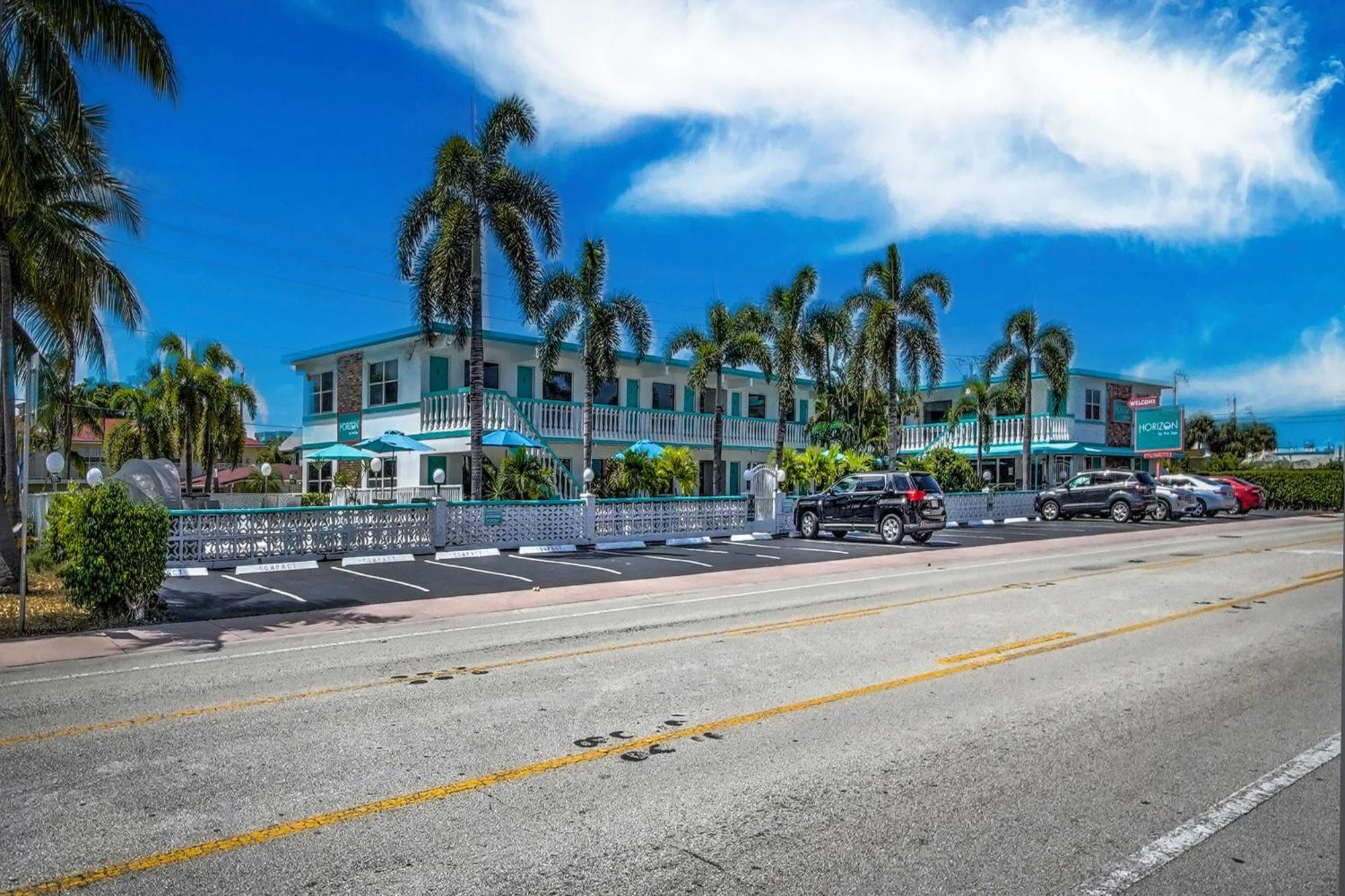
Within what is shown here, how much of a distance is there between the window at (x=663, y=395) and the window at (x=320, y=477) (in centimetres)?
1318

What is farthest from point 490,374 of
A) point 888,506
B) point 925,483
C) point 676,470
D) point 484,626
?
point 484,626

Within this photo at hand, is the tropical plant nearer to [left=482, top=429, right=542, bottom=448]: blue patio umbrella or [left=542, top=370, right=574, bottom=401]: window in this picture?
[left=482, top=429, right=542, bottom=448]: blue patio umbrella

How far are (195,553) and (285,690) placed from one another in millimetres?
11998

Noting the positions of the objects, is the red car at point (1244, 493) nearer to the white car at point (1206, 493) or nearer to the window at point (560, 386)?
the white car at point (1206, 493)

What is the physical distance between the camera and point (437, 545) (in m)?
21.9

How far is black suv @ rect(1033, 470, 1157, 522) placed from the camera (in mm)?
36031

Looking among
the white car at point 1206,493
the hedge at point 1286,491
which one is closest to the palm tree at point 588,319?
the white car at point 1206,493

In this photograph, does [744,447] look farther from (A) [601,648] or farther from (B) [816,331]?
(A) [601,648]

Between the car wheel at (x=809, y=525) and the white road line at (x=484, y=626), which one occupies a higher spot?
the car wheel at (x=809, y=525)

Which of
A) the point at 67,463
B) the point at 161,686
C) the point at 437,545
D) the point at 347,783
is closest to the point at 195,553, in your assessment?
the point at 437,545

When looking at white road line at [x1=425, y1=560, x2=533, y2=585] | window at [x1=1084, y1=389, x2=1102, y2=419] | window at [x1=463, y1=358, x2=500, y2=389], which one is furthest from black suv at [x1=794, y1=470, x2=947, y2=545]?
window at [x1=1084, y1=389, x2=1102, y2=419]

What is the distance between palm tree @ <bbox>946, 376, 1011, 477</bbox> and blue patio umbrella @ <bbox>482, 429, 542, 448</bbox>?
24.3 m

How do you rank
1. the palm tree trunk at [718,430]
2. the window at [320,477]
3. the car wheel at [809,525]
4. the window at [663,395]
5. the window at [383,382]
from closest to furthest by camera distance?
1. the car wheel at [809,525]
2. the palm tree trunk at [718,430]
3. the window at [383,382]
4. the window at [320,477]
5. the window at [663,395]

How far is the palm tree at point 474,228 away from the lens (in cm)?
2339
